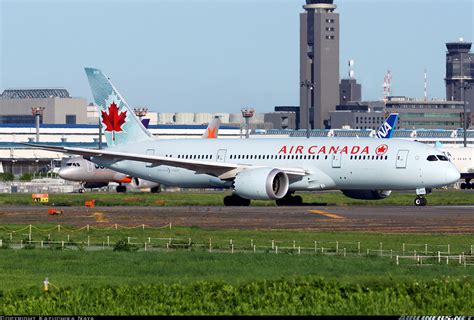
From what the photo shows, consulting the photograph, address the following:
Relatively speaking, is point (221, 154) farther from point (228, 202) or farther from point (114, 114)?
point (114, 114)

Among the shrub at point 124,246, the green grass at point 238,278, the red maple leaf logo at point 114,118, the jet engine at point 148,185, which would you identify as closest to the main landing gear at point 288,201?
the red maple leaf logo at point 114,118

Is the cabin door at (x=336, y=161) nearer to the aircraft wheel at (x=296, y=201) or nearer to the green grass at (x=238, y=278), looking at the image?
the aircraft wheel at (x=296, y=201)

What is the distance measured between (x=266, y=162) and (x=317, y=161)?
13.7ft

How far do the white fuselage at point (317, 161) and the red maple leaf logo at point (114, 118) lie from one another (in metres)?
1.65

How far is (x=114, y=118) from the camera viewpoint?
3381 inches

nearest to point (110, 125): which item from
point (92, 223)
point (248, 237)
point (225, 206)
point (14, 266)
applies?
point (225, 206)

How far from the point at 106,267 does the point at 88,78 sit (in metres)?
46.2

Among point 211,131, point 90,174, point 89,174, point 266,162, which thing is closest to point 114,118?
point 266,162

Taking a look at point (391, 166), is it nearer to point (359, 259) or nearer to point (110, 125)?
point (110, 125)

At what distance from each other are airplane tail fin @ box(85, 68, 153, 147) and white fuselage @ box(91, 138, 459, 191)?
3.64 feet

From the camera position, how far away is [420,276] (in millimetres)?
38812

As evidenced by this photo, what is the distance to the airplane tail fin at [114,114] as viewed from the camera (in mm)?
85875

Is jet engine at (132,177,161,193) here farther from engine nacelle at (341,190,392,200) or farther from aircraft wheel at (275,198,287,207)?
engine nacelle at (341,190,392,200)

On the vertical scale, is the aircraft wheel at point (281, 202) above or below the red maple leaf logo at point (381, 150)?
below
